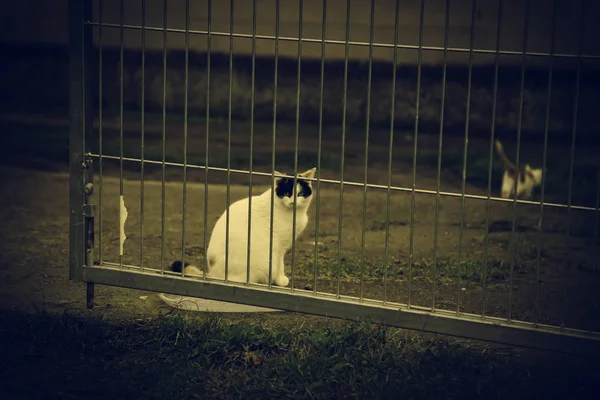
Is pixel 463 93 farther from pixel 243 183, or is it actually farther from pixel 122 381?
pixel 122 381

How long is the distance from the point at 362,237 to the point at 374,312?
37 cm

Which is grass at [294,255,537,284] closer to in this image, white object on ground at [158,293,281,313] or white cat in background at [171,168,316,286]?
white cat in background at [171,168,316,286]

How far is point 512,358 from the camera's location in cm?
394

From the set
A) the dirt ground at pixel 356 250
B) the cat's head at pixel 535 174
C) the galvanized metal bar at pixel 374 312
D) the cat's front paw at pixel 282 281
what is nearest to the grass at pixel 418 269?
the dirt ground at pixel 356 250

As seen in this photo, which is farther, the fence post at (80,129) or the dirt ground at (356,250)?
the dirt ground at (356,250)

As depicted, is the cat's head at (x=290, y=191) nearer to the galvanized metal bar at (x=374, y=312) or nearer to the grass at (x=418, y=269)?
the grass at (x=418, y=269)

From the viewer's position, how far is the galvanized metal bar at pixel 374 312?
366 centimetres

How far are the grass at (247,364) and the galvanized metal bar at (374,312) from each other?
118 millimetres

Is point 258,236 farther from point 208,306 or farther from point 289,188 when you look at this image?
point 208,306

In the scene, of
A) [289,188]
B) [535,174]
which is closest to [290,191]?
[289,188]

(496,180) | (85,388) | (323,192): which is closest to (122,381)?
(85,388)

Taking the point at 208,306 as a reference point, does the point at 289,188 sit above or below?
above

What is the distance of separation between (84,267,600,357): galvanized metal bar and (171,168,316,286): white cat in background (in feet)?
1.76

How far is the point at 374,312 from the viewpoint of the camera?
3.87m
